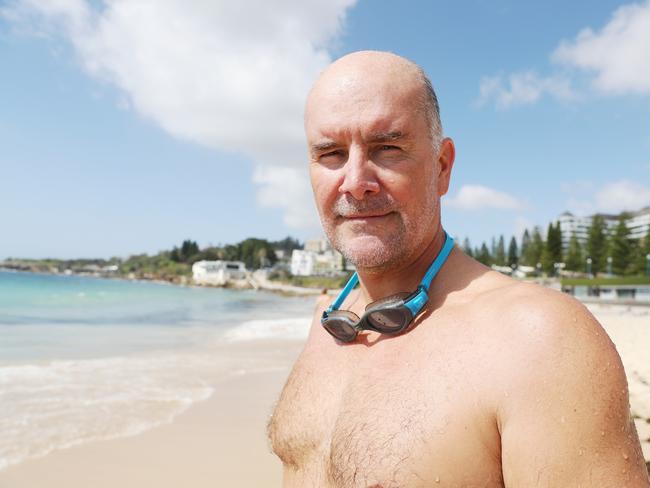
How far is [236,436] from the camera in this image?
5504 mm

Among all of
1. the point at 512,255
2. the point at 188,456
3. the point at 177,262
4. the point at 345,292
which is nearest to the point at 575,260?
the point at 512,255

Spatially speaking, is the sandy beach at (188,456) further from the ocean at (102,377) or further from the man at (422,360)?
the man at (422,360)

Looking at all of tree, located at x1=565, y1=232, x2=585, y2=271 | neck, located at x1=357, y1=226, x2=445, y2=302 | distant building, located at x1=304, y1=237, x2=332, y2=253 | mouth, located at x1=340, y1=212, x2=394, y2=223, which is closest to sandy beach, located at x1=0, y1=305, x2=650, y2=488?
neck, located at x1=357, y1=226, x2=445, y2=302

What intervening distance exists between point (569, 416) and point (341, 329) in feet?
2.40

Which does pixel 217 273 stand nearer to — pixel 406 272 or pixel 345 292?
pixel 345 292

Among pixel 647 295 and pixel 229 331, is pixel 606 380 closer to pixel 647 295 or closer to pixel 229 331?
pixel 229 331

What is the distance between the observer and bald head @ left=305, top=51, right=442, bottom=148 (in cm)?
135

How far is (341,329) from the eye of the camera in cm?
153

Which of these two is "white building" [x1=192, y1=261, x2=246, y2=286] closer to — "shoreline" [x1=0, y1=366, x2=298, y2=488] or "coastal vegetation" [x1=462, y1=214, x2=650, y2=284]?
"coastal vegetation" [x1=462, y1=214, x2=650, y2=284]

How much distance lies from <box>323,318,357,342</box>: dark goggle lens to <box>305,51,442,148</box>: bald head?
0.61m

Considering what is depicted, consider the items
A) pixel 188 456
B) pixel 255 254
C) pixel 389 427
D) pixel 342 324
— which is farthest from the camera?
pixel 255 254

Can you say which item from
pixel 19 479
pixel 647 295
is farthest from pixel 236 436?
pixel 647 295

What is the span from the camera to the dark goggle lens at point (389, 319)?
1.34 meters

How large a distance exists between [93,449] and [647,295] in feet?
109
